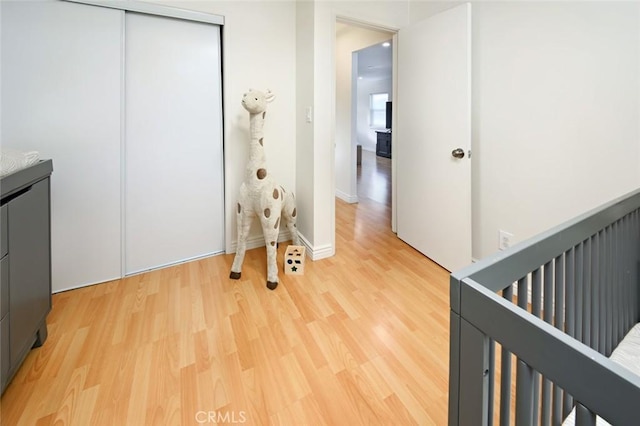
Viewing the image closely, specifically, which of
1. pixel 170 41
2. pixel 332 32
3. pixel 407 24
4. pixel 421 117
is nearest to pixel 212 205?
pixel 170 41

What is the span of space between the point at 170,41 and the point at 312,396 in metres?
2.39

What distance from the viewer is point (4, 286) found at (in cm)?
113

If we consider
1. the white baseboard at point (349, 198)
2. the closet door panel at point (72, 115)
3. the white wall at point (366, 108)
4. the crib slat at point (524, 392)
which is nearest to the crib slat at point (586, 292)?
the crib slat at point (524, 392)

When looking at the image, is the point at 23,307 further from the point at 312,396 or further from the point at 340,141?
the point at 340,141

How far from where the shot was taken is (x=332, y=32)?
2.31m

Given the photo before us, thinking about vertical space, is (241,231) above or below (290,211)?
below

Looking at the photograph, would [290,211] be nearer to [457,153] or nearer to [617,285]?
[457,153]

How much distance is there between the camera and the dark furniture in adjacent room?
9.28 m

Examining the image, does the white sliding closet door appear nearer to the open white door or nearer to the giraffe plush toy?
the giraffe plush toy

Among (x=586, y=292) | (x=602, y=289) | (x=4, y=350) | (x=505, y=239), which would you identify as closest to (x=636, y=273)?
(x=602, y=289)

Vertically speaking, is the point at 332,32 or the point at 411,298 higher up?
the point at 332,32

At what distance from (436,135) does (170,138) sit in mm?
1971

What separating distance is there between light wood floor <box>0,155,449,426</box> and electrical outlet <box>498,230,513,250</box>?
0.45 metres
